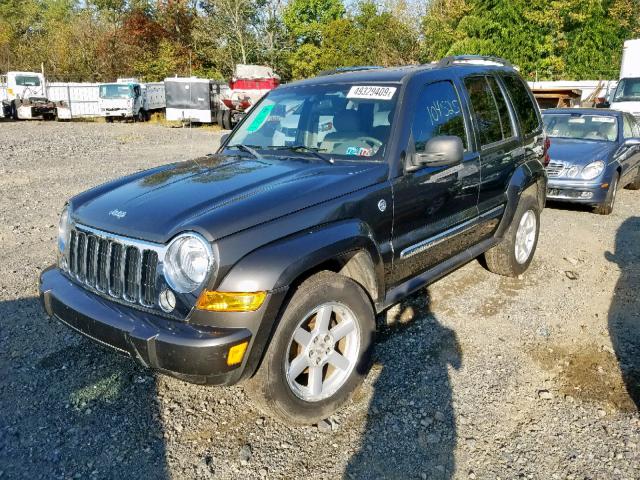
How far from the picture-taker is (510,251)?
16.8ft

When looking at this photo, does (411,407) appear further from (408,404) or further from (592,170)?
(592,170)

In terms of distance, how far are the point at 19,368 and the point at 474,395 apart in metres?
3.02

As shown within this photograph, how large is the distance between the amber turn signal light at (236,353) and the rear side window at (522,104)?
370 cm

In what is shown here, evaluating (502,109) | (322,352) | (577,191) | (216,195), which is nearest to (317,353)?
(322,352)

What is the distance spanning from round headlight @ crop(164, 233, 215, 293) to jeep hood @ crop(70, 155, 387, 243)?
2.3 inches

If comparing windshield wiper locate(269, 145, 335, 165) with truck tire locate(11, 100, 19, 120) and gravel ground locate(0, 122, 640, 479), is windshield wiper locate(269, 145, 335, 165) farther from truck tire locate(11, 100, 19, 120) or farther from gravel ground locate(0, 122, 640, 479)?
truck tire locate(11, 100, 19, 120)

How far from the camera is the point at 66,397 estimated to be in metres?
3.37

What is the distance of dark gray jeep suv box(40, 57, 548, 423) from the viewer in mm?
2621

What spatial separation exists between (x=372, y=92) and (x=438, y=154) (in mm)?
717

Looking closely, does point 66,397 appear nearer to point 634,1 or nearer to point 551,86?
point 551,86

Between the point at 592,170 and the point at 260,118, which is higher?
the point at 260,118

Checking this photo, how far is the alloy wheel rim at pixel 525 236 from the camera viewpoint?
17.4ft

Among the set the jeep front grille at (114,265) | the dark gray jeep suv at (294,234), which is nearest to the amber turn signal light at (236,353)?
the dark gray jeep suv at (294,234)

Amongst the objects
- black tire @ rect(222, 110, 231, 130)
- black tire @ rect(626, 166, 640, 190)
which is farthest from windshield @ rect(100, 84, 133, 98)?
black tire @ rect(626, 166, 640, 190)
